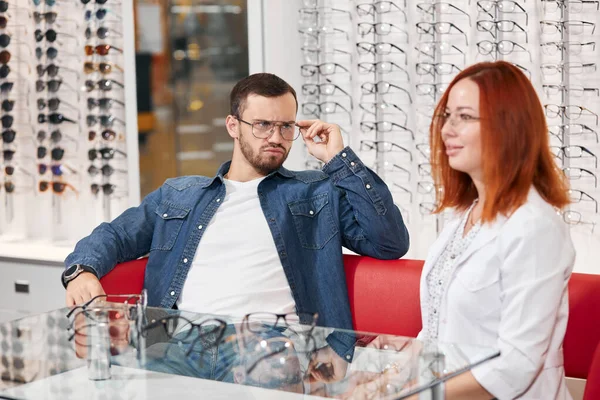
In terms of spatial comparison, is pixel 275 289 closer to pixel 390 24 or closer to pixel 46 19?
pixel 390 24

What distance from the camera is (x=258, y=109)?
3312 mm

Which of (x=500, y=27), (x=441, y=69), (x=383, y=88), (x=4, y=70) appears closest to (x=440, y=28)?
(x=441, y=69)

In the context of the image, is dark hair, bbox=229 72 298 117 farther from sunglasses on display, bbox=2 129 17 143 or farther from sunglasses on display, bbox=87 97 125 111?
sunglasses on display, bbox=2 129 17 143

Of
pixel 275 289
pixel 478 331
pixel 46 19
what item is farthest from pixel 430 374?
pixel 46 19

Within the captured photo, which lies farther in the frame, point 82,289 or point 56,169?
point 56,169

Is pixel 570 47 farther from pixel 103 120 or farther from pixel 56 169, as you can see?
pixel 56 169

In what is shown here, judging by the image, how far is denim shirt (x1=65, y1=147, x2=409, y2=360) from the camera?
3186mm

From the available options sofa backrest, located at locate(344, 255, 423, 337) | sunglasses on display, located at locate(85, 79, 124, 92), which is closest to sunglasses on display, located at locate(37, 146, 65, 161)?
sunglasses on display, located at locate(85, 79, 124, 92)

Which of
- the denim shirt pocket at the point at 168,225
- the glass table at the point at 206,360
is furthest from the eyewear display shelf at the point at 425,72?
the glass table at the point at 206,360

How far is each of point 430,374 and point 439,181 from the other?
28.8 inches

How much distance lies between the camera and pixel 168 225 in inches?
134

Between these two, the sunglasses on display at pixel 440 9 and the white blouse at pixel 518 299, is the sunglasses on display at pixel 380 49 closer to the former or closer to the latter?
the sunglasses on display at pixel 440 9

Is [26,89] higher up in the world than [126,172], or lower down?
higher up

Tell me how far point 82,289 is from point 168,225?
473mm
